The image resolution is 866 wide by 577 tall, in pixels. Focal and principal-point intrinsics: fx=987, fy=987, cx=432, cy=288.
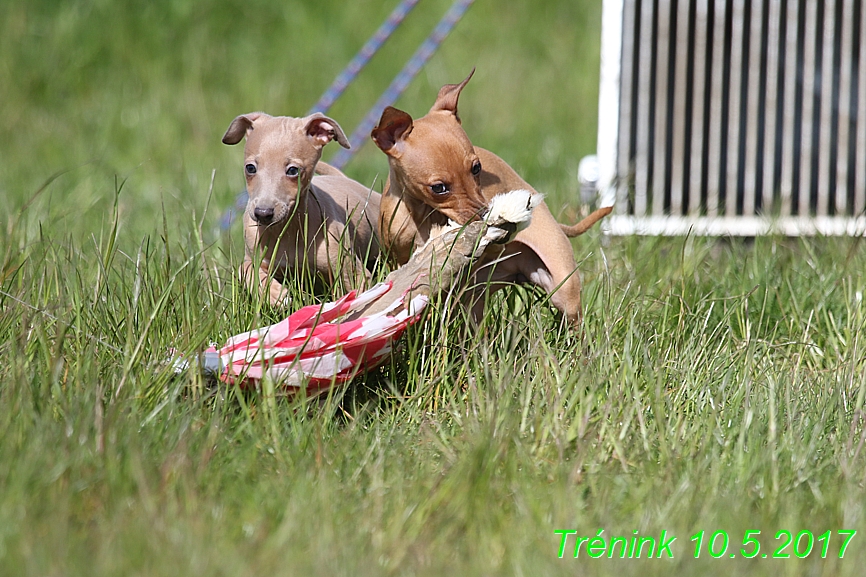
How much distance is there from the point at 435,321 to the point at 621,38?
3.24 meters

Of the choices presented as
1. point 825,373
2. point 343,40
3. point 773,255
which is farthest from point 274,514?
point 343,40

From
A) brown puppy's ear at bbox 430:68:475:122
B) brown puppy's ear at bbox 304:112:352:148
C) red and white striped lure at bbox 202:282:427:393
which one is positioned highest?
brown puppy's ear at bbox 430:68:475:122

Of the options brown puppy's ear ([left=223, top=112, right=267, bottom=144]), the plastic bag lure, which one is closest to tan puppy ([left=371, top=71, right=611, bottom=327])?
the plastic bag lure

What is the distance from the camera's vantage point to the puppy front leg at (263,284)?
3139mm

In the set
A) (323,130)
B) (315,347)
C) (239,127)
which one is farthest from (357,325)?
(239,127)

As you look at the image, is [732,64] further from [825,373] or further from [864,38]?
[825,373]

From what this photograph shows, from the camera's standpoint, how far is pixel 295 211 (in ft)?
9.95

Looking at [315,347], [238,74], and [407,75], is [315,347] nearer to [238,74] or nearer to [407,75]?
[407,75]

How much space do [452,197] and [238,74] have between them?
23.1 ft

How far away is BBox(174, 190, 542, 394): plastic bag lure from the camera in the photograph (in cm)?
282

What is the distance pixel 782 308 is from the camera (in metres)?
3.81

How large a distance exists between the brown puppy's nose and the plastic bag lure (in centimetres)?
30

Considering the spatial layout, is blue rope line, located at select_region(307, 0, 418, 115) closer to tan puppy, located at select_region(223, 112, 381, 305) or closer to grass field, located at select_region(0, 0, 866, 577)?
grass field, located at select_region(0, 0, 866, 577)

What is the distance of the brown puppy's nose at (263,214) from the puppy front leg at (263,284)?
217mm
